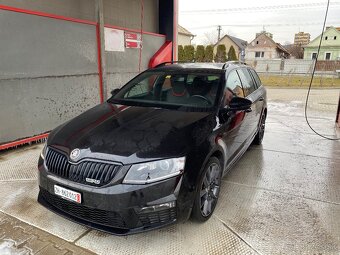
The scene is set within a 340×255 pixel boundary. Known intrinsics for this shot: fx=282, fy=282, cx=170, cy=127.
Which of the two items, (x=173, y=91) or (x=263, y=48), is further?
(x=263, y=48)

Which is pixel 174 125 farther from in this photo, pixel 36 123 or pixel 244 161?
pixel 36 123

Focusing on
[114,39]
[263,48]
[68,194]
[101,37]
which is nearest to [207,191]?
[68,194]

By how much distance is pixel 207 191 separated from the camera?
2.65 metres

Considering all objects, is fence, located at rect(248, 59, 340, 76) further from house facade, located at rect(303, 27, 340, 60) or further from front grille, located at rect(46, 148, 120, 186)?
front grille, located at rect(46, 148, 120, 186)

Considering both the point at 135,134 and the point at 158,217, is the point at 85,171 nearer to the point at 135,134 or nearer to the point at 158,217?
the point at 135,134

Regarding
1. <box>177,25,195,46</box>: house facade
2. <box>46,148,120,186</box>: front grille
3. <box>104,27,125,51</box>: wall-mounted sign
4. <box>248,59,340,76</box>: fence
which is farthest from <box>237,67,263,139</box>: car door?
<box>177,25,195,46</box>: house facade

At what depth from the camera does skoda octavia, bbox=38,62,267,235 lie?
211 cm

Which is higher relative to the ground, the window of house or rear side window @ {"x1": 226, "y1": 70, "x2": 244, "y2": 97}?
the window of house

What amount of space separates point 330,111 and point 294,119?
200cm

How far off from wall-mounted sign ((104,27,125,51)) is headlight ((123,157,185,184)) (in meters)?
4.88

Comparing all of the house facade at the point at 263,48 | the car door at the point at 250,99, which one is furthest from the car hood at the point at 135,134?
the house facade at the point at 263,48

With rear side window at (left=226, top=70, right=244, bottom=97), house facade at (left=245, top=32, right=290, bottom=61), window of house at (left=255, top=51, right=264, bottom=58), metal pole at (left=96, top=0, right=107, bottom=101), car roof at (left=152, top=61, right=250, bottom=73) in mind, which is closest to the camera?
rear side window at (left=226, top=70, right=244, bottom=97)

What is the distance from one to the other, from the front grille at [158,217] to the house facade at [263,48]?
5220cm

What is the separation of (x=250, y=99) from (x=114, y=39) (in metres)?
3.90
